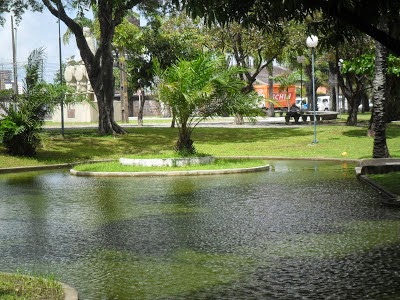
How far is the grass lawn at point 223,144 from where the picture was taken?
26750 mm

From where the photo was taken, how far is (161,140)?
32.5 meters

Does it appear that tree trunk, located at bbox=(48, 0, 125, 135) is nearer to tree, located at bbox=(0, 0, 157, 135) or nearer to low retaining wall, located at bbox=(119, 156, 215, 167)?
tree, located at bbox=(0, 0, 157, 135)

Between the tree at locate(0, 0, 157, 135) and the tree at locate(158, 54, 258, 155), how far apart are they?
37.3ft

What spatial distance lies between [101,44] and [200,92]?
13.5m

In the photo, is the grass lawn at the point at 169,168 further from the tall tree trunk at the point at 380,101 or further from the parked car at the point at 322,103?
the parked car at the point at 322,103

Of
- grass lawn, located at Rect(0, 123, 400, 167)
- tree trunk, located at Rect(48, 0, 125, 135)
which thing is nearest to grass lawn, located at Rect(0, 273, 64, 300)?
grass lawn, located at Rect(0, 123, 400, 167)

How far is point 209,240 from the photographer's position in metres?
9.98

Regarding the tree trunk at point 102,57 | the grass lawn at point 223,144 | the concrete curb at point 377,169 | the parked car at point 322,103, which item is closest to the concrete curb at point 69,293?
the concrete curb at point 377,169

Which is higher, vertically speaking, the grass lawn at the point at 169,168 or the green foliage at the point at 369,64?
the green foliage at the point at 369,64

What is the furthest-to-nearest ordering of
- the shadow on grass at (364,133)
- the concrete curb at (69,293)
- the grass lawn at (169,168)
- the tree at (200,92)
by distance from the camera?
the shadow on grass at (364,133) → the tree at (200,92) → the grass lawn at (169,168) → the concrete curb at (69,293)

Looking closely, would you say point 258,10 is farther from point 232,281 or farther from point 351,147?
point 351,147

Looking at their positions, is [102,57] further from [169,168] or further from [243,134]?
[169,168]

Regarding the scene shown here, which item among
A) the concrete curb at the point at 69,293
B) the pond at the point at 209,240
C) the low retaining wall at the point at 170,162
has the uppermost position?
the low retaining wall at the point at 170,162

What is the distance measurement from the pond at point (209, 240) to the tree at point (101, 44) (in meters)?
17.1
